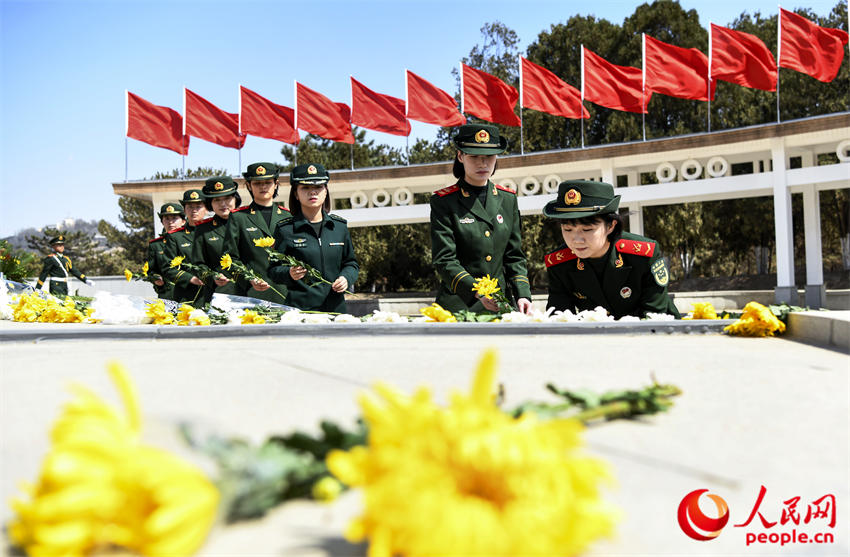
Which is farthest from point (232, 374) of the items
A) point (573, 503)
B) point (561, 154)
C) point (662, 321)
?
point (561, 154)

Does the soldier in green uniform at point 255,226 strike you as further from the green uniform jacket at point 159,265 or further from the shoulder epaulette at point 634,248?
the shoulder epaulette at point 634,248

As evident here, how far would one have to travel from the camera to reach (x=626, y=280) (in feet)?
12.7

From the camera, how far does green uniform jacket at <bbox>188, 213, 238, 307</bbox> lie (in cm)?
656

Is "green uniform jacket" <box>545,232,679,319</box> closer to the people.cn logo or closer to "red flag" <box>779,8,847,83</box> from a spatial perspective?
the people.cn logo

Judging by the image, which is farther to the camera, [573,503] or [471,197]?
[471,197]

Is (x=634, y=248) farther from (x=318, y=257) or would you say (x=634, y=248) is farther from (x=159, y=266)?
(x=159, y=266)

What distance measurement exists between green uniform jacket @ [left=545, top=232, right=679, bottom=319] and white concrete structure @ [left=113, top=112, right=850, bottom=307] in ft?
38.6

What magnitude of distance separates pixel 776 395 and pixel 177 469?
150 centimetres

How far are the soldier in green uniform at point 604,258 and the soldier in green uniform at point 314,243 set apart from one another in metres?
1.56

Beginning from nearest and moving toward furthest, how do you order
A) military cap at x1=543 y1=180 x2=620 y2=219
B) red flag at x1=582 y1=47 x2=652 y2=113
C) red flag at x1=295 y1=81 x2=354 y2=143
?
military cap at x1=543 y1=180 x2=620 y2=219 → red flag at x1=582 y1=47 x2=652 y2=113 → red flag at x1=295 y1=81 x2=354 y2=143

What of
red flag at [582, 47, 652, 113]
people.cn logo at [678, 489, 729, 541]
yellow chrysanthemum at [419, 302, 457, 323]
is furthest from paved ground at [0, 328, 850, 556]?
red flag at [582, 47, 652, 113]

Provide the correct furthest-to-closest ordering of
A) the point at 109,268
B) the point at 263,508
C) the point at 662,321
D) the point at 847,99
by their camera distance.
→ the point at 109,268, the point at 847,99, the point at 662,321, the point at 263,508

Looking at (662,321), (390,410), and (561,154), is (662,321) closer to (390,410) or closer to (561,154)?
(390,410)

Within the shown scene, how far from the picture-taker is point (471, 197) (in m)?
4.38
